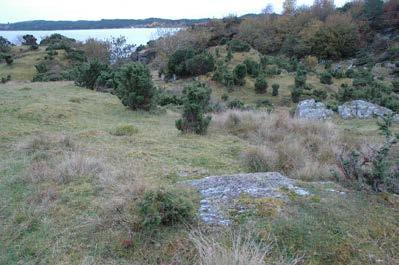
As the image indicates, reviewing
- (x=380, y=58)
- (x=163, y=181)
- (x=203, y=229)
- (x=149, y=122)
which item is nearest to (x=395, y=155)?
(x=163, y=181)

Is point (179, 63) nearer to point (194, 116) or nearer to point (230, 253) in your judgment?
point (194, 116)

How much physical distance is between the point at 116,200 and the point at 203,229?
1.05 m

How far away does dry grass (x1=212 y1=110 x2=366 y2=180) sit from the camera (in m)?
5.86

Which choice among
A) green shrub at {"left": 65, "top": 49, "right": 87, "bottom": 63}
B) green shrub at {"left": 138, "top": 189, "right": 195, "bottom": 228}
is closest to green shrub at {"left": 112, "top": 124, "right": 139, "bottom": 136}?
green shrub at {"left": 138, "top": 189, "right": 195, "bottom": 228}

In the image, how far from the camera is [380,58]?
34688mm

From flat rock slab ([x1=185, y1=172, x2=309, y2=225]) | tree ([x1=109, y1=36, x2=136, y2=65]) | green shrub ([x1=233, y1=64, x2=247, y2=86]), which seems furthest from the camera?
tree ([x1=109, y1=36, x2=136, y2=65])

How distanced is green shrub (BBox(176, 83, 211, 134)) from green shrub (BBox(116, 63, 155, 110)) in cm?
274

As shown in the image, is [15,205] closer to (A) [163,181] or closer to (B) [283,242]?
(A) [163,181]

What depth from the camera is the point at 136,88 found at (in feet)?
39.6

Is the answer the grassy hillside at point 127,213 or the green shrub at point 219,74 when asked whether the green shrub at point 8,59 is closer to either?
the green shrub at point 219,74

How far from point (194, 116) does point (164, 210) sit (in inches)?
228

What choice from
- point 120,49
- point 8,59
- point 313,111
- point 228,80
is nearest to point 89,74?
point 228,80

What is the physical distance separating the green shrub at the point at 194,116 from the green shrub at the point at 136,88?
274 cm

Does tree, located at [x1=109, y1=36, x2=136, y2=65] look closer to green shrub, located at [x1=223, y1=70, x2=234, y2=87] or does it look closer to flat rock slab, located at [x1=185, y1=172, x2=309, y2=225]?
green shrub, located at [x1=223, y1=70, x2=234, y2=87]
